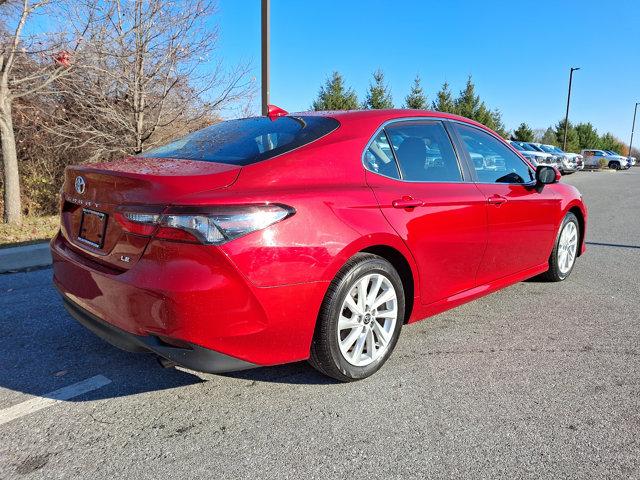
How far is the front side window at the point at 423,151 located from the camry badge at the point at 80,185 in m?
1.84

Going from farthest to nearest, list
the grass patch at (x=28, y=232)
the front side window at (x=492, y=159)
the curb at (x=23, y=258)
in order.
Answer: the grass patch at (x=28, y=232)
the curb at (x=23, y=258)
the front side window at (x=492, y=159)

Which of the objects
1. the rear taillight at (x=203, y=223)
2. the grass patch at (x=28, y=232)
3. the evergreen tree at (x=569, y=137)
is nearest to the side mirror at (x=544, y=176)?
the rear taillight at (x=203, y=223)

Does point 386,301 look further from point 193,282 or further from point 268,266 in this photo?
point 193,282

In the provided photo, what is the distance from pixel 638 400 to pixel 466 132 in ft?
7.08

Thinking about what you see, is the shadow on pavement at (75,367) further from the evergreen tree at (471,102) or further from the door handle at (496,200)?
the evergreen tree at (471,102)

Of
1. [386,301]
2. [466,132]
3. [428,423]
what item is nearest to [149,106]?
[466,132]

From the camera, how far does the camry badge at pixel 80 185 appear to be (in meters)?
2.73

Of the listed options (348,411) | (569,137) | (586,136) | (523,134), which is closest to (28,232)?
(348,411)

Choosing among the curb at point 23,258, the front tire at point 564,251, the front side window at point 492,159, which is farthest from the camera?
the curb at point 23,258

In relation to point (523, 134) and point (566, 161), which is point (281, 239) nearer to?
point (566, 161)

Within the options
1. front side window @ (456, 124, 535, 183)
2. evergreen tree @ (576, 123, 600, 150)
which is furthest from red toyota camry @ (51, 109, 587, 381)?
evergreen tree @ (576, 123, 600, 150)

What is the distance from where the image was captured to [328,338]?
104 inches

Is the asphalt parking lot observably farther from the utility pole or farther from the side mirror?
the utility pole

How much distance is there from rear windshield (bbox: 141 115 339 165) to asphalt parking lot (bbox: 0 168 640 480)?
1303mm
